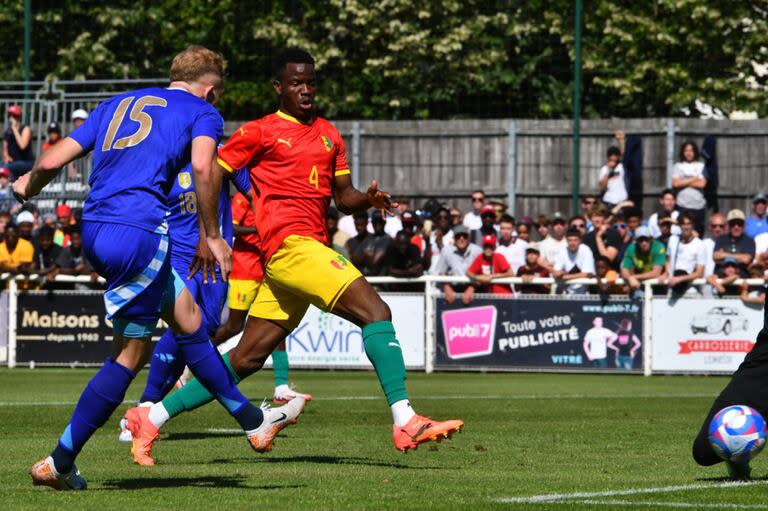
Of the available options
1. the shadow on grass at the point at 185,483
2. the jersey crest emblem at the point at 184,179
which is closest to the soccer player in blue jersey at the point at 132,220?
the shadow on grass at the point at 185,483

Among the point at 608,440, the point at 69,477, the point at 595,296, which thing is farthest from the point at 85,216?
the point at 595,296

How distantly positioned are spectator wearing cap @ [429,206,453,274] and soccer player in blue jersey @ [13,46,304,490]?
1477cm

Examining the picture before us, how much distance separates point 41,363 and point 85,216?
1476 centimetres

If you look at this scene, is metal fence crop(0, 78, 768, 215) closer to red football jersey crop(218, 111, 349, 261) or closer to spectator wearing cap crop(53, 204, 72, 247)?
spectator wearing cap crop(53, 204, 72, 247)

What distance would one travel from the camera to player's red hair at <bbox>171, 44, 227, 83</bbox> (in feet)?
28.6

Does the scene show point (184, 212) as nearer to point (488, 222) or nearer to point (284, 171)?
point (284, 171)

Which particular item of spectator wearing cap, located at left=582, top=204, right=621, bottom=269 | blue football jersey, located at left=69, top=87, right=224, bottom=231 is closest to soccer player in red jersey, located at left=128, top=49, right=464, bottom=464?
blue football jersey, located at left=69, top=87, right=224, bottom=231

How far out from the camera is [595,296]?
2114 centimetres

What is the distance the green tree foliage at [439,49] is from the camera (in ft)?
115

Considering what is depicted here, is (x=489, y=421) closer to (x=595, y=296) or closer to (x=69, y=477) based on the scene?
(x=69, y=477)

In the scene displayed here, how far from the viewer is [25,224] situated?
22906 millimetres

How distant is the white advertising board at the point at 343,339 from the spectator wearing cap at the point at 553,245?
1918mm

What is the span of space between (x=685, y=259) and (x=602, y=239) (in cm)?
132

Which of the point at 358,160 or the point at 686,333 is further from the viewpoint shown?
the point at 358,160
